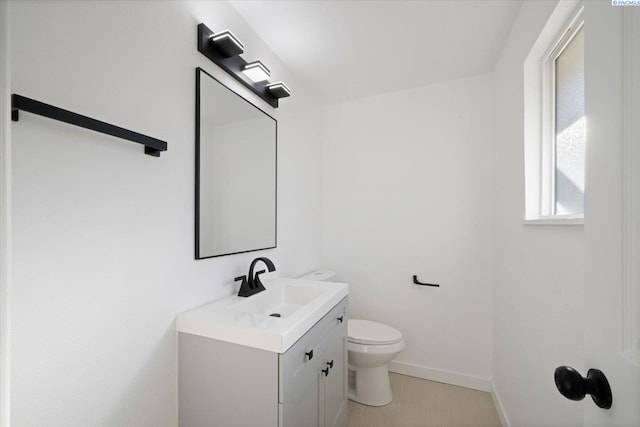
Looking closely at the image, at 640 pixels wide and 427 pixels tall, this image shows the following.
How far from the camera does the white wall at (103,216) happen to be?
2.38ft

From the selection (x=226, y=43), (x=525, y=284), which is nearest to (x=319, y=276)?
(x=525, y=284)

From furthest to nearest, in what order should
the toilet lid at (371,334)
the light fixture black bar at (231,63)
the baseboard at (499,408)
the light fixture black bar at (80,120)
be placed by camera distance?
the toilet lid at (371,334)
the baseboard at (499,408)
the light fixture black bar at (231,63)
the light fixture black bar at (80,120)

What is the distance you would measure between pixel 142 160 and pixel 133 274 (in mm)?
418

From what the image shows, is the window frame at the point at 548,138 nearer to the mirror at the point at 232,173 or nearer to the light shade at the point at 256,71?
the light shade at the point at 256,71

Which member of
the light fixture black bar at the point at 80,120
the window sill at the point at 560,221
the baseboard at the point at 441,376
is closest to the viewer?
the light fixture black bar at the point at 80,120

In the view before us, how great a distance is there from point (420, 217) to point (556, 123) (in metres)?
1.12

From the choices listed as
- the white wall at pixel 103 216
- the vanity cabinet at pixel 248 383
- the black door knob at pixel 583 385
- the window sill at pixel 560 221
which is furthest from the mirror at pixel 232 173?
the window sill at pixel 560 221

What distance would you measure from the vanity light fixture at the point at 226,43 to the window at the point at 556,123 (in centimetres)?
135

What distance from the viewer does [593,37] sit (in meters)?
0.52

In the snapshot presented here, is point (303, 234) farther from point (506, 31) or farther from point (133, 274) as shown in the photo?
point (506, 31)

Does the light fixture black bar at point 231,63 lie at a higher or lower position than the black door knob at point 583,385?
higher

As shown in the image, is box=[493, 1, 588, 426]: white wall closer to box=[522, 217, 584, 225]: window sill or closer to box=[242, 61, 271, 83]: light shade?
box=[522, 217, 584, 225]: window sill

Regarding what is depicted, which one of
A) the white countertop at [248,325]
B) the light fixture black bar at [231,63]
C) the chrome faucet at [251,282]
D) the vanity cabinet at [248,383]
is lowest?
the vanity cabinet at [248,383]

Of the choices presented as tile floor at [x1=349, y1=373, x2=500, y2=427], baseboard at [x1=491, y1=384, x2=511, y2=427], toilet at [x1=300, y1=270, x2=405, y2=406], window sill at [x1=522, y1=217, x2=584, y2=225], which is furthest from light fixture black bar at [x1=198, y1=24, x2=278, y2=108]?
baseboard at [x1=491, y1=384, x2=511, y2=427]
